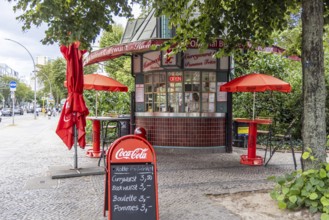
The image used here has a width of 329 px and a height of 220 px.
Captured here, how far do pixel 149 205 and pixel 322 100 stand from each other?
296cm

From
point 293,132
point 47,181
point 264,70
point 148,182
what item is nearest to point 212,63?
point 264,70

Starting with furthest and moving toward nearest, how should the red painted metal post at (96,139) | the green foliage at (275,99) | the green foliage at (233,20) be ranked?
the green foliage at (275,99) → the red painted metal post at (96,139) → the green foliage at (233,20)

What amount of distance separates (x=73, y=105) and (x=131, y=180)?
3.75 meters

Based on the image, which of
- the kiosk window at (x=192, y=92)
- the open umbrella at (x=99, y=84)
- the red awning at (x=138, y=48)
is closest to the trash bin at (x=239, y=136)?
the kiosk window at (x=192, y=92)

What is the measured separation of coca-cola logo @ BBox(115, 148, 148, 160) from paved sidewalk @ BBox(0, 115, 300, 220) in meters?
1.05

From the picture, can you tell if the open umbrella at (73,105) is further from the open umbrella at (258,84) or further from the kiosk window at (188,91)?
the open umbrella at (258,84)

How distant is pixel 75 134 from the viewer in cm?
769

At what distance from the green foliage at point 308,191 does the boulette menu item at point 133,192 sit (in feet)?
6.37

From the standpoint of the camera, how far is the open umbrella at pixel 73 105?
24.6 ft

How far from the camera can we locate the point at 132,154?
14.0 ft

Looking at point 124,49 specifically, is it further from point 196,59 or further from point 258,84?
point 258,84

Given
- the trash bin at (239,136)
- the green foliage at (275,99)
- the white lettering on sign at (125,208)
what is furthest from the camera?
the green foliage at (275,99)

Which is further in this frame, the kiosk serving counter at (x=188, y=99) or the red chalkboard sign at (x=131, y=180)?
the kiosk serving counter at (x=188, y=99)

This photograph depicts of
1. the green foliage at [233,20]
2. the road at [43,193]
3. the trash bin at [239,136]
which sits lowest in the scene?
the road at [43,193]
